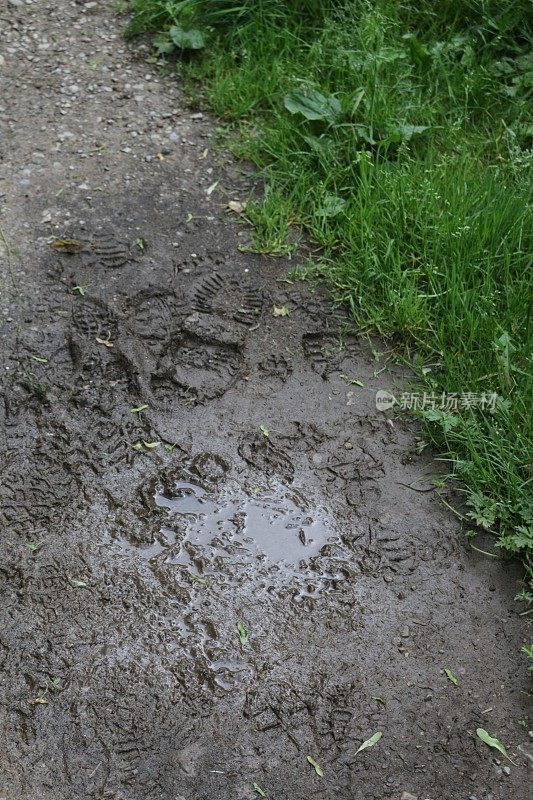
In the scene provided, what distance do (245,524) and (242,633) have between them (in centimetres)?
43

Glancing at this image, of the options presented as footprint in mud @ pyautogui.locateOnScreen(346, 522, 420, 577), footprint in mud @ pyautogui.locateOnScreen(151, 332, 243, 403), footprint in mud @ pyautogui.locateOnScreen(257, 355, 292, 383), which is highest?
footprint in mud @ pyautogui.locateOnScreen(257, 355, 292, 383)

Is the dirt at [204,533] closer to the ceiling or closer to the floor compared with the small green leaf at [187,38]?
closer to the floor

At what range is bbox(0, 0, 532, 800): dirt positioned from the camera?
2678 mm

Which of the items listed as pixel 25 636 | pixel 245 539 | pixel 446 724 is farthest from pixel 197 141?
pixel 446 724

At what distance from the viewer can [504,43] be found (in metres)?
4.59

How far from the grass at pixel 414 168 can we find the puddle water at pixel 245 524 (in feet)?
1.93

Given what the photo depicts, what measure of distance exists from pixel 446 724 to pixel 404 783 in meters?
0.23

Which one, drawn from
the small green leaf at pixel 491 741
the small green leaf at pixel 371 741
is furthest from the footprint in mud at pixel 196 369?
the small green leaf at pixel 491 741

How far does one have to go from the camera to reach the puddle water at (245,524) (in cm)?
315

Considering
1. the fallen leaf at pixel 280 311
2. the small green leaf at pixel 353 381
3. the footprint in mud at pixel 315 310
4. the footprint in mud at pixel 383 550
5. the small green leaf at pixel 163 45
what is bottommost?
the footprint in mud at pixel 383 550

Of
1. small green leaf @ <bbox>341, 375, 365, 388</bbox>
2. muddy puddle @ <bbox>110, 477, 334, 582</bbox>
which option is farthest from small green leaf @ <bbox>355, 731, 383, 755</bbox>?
small green leaf @ <bbox>341, 375, 365, 388</bbox>

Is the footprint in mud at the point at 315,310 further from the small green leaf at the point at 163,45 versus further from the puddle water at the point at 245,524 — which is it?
the small green leaf at the point at 163,45

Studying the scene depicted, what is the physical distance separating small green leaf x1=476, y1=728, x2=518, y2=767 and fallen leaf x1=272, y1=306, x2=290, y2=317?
6.08 feet

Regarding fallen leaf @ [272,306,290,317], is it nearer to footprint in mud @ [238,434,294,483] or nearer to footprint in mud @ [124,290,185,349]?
footprint in mud @ [124,290,185,349]
